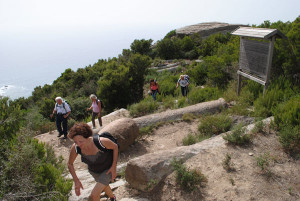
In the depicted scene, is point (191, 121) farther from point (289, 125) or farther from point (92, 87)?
point (92, 87)

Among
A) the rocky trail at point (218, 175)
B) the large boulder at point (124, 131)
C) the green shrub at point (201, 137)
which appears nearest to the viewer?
the rocky trail at point (218, 175)

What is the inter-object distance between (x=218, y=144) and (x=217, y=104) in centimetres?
325

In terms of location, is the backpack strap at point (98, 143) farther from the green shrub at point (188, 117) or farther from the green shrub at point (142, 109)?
the green shrub at point (142, 109)

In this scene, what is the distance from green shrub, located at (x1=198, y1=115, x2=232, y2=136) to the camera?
5965 mm

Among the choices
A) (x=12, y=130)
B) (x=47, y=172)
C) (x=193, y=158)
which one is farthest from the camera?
(x=12, y=130)

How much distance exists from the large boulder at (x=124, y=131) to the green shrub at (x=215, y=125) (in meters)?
1.86

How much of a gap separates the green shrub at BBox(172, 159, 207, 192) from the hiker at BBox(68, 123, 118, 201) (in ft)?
3.57

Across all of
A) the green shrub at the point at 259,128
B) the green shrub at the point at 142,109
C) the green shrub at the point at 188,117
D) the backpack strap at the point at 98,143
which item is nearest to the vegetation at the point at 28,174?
the backpack strap at the point at 98,143

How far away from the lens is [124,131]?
621 cm

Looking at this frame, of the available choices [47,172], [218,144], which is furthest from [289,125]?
[47,172]

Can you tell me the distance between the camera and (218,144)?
4.68 meters

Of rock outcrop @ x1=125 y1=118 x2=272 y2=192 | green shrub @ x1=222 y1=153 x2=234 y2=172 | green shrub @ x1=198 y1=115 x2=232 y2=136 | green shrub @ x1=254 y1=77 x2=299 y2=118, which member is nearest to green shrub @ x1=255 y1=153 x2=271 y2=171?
green shrub @ x1=222 y1=153 x2=234 y2=172

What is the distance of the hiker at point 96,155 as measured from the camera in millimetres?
3162

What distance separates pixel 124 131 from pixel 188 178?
293 centimetres
